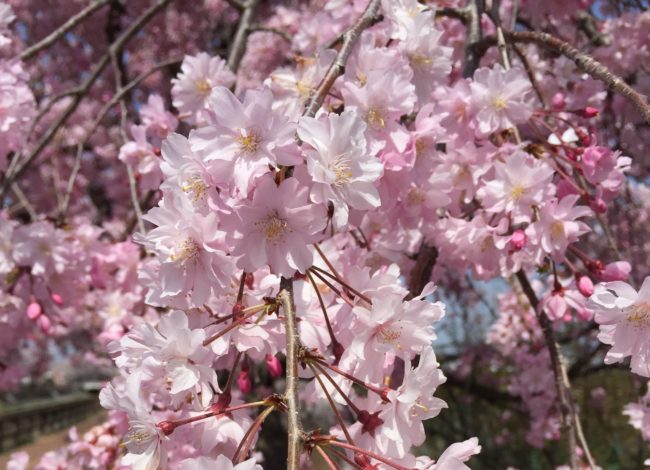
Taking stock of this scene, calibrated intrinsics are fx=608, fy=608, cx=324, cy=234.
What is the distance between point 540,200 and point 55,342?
333 inches

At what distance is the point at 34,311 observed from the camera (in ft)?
6.04

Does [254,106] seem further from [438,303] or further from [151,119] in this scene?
[151,119]

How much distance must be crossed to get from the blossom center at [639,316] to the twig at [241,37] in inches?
59.2

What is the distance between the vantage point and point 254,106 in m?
0.83

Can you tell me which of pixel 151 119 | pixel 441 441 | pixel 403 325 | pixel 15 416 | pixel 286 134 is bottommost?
pixel 15 416

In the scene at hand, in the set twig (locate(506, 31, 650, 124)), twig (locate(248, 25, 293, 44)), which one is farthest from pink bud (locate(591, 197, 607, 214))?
twig (locate(248, 25, 293, 44))

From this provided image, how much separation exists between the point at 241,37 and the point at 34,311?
3.96 feet

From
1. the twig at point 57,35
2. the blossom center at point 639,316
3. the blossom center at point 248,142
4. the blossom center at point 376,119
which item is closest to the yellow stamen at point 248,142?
the blossom center at point 248,142

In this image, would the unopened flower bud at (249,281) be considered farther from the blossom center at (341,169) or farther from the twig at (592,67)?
the twig at (592,67)

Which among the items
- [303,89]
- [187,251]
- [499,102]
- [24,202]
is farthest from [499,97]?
[24,202]

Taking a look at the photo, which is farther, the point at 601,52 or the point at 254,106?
the point at 601,52

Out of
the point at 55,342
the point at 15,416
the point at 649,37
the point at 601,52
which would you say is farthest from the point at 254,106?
the point at 15,416

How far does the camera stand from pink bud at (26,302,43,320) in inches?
72.1

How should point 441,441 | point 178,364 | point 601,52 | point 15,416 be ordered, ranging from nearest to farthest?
point 178,364 < point 601,52 < point 441,441 < point 15,416
